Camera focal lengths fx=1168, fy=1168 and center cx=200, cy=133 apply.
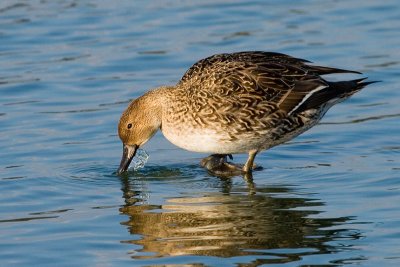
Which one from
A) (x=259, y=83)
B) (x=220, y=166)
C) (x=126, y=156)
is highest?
(x=259, y=83)

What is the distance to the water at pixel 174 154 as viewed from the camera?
951cm

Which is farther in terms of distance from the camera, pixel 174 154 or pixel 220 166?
pixel 174 154

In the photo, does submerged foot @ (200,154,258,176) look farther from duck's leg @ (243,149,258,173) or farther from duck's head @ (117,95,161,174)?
duck's head @ (117,95,161,174)

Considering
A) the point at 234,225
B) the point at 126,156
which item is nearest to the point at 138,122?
the point at 126,156

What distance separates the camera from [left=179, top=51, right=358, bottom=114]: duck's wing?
1155cm

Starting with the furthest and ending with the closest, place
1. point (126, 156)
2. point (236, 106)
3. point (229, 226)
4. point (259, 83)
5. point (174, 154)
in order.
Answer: point (174, 154) → point (126, 156) → point (259, 83) → point (236, 106) → point (229, 226)

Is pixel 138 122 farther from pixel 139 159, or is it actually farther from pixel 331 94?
pixel 331 94

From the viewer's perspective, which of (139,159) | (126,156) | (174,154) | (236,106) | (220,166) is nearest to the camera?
(236,106)

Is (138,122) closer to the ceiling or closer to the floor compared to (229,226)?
closer to the ceiling

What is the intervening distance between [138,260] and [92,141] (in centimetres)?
398

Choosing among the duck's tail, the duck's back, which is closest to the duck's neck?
the duck's back

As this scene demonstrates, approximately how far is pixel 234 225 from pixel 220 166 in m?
2.09

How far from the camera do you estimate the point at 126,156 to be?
11984 millimetres

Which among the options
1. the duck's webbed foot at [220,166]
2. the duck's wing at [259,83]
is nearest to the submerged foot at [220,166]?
the duck's webbed foot at [220,166]
